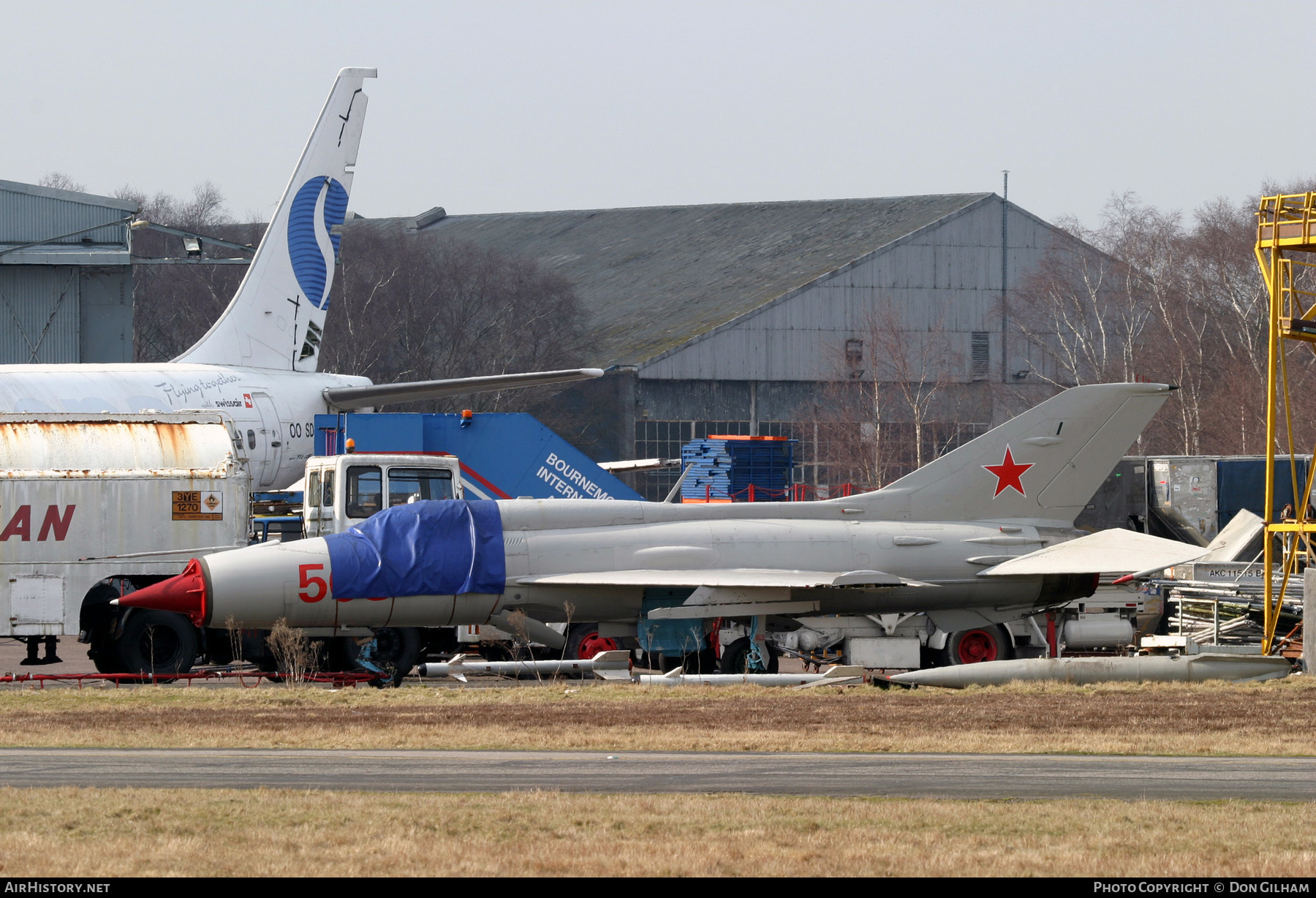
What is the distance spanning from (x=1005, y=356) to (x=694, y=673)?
39850 mm

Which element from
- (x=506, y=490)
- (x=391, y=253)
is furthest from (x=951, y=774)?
(x=391, y=253)

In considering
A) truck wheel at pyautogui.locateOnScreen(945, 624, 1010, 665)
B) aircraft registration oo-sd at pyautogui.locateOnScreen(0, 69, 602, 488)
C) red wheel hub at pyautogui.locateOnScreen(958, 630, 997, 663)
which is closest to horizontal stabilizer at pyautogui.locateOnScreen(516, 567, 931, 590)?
truck wheel at pyautogui.locateOnScreen(945, 624, 1010, 665)

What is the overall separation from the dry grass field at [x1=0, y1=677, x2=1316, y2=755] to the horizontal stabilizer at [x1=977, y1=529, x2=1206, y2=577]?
2075 millimetres

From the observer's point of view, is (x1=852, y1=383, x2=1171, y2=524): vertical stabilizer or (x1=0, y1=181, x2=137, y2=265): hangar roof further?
(x1=0, y1=181, x2=137, y2=265): hangar roof

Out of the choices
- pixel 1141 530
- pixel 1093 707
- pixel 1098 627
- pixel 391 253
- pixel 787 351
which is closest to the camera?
pixel 1093 707

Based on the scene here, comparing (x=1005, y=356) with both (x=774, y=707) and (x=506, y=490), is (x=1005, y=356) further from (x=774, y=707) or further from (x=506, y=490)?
(x=774, y=707)

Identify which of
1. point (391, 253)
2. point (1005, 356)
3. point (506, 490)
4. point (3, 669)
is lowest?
point (3, 669)

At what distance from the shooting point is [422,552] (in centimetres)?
1864

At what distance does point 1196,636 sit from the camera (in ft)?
71.1

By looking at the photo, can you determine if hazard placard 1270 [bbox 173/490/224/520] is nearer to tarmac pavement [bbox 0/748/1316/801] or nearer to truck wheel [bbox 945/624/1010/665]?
tarmac pavement [bbox 0/748/1316/801]

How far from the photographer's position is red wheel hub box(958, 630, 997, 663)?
2036 centimetres

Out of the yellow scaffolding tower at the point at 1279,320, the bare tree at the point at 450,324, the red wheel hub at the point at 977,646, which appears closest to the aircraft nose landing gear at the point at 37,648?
the red wheel hub at the point at 977,646

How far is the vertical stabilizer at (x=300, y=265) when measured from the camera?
2862cm

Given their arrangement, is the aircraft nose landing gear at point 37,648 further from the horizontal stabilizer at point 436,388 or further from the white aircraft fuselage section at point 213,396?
the horizontal stabilizer at point 436,388
